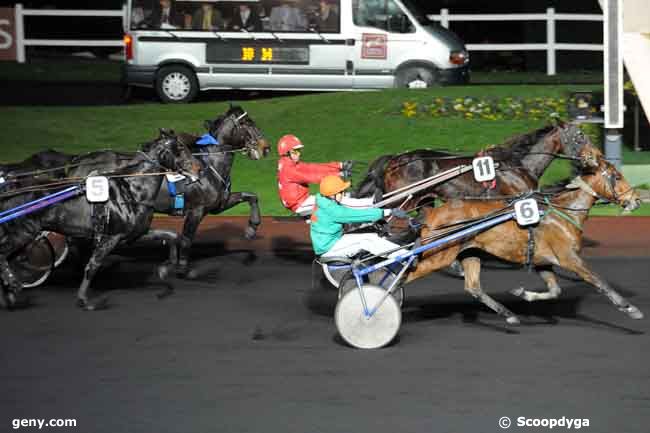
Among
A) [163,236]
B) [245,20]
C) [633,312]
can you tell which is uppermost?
[245,20]

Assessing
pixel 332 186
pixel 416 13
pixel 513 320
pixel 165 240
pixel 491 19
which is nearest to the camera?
pixel 332 186

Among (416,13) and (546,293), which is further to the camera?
(416,13)

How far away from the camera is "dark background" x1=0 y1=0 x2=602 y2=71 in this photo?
2897 cm

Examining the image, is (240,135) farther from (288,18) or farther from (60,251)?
(288,18)

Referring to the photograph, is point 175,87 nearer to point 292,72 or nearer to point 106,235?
point 292,72

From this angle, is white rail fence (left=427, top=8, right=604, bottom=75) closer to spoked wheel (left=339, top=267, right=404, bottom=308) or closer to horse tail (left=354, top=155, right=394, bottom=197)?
horse tail (left=354, top=155, right=394, bottom=197)

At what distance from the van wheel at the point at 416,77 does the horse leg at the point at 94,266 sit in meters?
11.9

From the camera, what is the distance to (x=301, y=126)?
20.3 meters

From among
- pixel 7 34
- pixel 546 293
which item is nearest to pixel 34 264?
pixel 546 293

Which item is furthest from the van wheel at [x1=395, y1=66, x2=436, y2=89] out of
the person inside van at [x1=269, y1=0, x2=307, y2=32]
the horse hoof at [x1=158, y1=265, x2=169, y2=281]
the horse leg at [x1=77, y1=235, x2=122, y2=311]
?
the horse leg at [x1=77, y1=235, x2=122, y2=311]

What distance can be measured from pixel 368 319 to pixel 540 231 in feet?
5.92

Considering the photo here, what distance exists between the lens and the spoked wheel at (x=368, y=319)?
9492 mm

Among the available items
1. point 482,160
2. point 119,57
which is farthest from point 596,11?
point 482,160

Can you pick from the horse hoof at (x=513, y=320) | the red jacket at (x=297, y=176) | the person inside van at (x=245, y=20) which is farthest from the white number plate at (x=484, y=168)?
the person inside van at (x=245, y=20)
